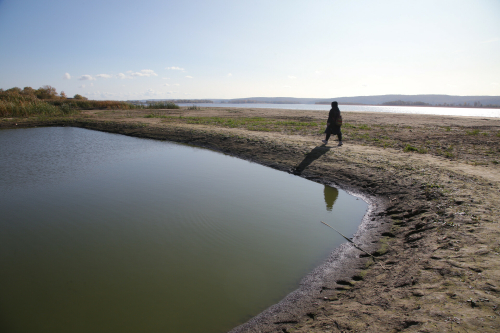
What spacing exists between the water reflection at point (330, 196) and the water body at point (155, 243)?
0.03 m

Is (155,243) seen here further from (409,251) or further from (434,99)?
(434,99)

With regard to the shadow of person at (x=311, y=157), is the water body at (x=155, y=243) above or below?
below

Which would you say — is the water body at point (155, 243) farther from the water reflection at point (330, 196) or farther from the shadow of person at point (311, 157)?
the shadow of person at point (311, 157)

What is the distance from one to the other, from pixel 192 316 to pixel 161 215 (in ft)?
9.90

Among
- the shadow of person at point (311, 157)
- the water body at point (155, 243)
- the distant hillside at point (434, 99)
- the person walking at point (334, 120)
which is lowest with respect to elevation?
the water body at point (155, 243)

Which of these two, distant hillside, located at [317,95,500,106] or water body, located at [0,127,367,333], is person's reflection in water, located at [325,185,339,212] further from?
distant hillside, located at [317,95,500,106]

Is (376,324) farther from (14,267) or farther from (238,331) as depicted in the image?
(14,267)

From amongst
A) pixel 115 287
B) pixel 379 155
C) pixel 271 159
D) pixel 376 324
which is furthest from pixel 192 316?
pixel 379 155

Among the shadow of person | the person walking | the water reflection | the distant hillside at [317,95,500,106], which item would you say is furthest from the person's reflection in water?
the distant hillside at [317,95,500,106]

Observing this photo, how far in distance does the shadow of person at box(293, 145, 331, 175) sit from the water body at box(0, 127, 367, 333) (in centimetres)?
84

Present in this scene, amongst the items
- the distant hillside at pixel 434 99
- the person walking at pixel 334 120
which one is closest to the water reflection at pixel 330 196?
the person walking at pixel 334 120

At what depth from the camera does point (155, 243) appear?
→ 182 inches

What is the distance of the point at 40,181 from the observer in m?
7.85

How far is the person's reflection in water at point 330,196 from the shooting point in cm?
634
